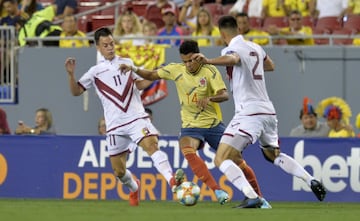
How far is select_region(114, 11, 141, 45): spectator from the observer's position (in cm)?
2322

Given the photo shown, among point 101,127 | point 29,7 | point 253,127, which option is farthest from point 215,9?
point 253,127

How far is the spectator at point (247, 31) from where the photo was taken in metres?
22.3

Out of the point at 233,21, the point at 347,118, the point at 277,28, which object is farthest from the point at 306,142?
the point at 233,21

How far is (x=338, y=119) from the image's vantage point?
21312mm

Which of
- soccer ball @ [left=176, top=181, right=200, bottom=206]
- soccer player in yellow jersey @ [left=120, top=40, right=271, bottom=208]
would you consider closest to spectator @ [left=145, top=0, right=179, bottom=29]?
soccer player in yellow jersey @ [left=120, top=40, right=271, bottom=208]

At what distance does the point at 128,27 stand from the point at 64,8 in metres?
2.70

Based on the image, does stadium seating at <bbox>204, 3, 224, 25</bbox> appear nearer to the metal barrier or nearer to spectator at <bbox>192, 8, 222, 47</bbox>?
spectator at <bbox>192, 8, 222, 47</bbox>

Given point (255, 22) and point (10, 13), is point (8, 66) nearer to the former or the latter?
point (10, 13)

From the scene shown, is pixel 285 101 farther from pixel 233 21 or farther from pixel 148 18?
pixel 233 21

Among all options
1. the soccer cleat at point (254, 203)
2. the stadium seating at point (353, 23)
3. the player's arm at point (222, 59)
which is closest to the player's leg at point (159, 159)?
the soccer cleat at point (254, 203)

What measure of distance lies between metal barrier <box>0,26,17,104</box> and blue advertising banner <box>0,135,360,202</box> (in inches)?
123

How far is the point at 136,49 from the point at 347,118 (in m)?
4.02

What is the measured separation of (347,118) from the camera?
72.2ft

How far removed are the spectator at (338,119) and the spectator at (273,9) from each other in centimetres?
266
